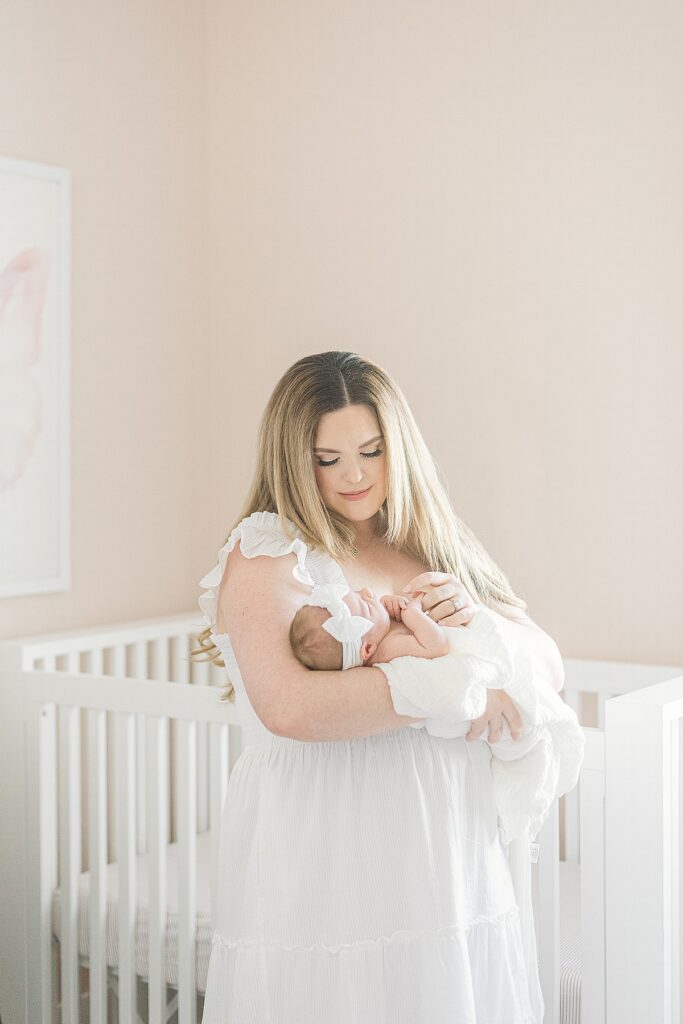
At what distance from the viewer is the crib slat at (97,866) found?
2.15m

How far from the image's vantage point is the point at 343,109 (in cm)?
275

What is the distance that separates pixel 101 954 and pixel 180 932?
262 millimetres

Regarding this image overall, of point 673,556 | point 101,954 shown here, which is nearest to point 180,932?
point 101,954

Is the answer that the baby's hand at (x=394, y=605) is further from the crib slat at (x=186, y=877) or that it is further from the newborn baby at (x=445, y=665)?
the crib slat at (x=186, y=877)

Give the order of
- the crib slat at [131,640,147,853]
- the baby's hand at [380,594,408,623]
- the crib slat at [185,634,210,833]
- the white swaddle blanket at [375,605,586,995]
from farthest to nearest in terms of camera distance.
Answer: the crib slat at [185,634,210,833]
the crib slat at [131,640,147,853]
the baby's hand at [380,594,408,623]
the white swaddle blanket at [375,605,586,995]

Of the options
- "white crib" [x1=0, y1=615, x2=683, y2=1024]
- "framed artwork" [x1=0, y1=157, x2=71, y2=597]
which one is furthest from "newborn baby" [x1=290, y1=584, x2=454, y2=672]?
"framed artwork" [x1=0, y1=157, x2=71, y2=597]

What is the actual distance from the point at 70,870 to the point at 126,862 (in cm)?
19

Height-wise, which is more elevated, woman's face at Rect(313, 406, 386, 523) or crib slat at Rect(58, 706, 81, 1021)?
woman's face at Rect(313, 406, 386, 523)

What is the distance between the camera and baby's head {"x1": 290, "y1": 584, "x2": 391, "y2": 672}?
4.28ft

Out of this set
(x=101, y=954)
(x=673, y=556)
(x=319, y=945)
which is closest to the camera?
(x=319, y=945)

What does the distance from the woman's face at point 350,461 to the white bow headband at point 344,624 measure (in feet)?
0.59

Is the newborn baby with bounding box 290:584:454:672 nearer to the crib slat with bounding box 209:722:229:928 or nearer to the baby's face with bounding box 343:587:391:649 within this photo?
the baby's face with bounding box 343:587:391:649

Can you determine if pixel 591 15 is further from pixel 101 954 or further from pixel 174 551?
pixel 101 954

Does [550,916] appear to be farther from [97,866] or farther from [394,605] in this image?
[97,866]
